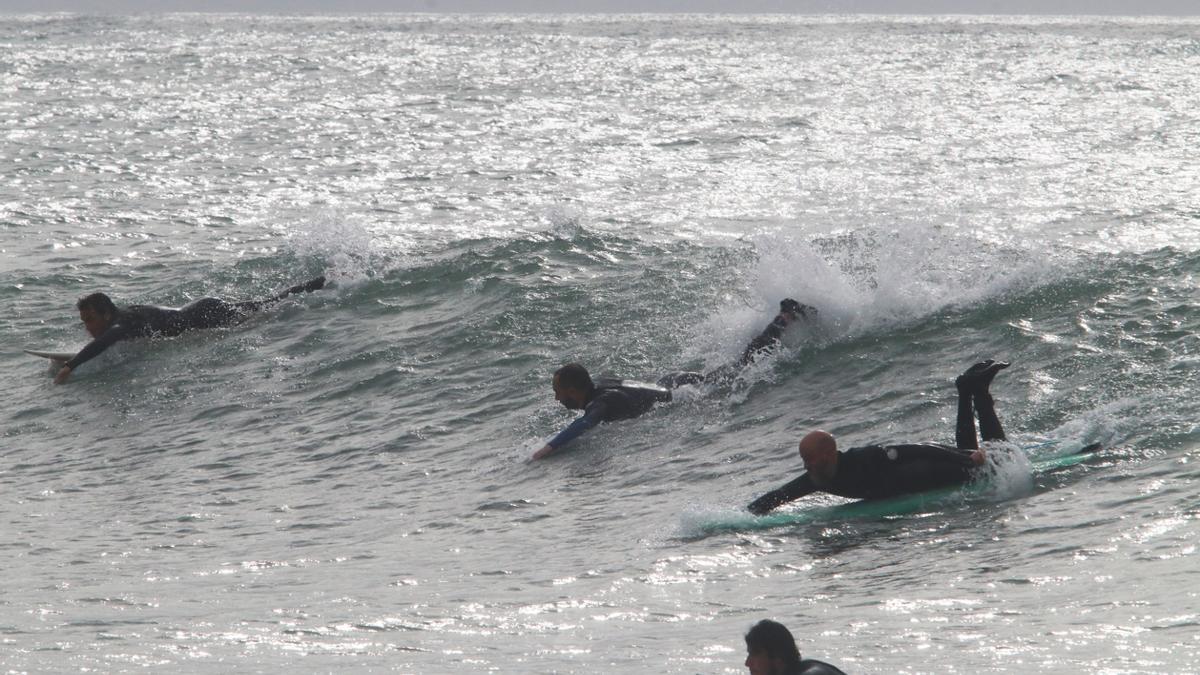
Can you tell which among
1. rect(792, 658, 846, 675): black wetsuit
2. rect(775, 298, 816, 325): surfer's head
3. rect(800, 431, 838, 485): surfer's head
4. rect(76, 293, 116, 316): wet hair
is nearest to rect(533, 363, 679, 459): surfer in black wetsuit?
rect(775, 298, 816, 325): surfer's head

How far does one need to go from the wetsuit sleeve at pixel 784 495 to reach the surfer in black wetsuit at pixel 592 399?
2.76 metres

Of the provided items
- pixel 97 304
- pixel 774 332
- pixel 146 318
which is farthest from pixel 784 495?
pixel 146 318

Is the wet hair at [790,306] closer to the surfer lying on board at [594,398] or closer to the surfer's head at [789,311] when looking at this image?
the surfer's head at [789,311]

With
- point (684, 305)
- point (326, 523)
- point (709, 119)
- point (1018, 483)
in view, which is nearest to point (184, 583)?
point (326, 523)

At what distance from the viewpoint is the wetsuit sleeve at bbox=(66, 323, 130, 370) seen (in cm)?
1609

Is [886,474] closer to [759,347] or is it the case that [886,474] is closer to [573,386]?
[573,386]

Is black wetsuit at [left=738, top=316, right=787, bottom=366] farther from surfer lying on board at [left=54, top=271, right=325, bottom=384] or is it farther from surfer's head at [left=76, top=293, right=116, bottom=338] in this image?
surfer's head at [left=76, top=293, right=116, bottom=338]

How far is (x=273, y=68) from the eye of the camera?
173 feet

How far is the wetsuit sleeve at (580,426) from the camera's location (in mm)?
12797

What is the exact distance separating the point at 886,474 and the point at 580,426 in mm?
3332

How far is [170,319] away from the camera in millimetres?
17219

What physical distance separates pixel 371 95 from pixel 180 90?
5911mm

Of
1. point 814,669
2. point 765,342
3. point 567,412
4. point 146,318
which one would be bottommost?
point 567,412

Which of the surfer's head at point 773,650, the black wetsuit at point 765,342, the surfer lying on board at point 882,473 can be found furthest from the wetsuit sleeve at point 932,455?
the surfer's head at point 773,650
